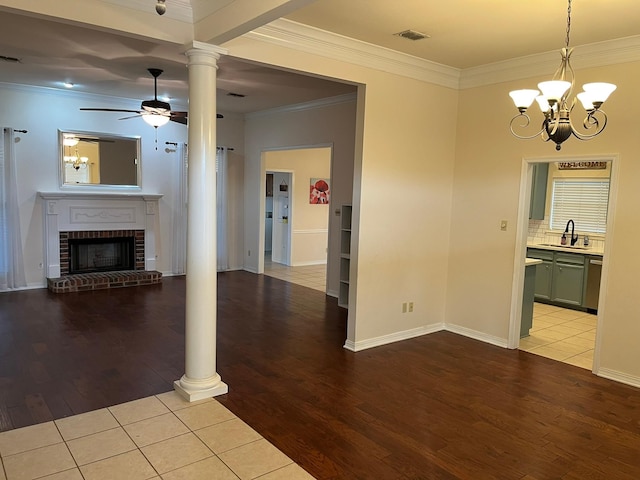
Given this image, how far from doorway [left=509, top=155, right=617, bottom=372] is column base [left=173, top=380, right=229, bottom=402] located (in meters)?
3.08

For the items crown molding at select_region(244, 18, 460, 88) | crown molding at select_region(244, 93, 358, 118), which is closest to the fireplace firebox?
crown molding at select_region(244, 93, 358, 118)

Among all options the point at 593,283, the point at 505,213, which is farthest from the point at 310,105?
the point at 593,283

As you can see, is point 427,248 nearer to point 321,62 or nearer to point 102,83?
point 321,62

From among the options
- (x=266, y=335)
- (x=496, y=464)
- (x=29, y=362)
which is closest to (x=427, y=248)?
(x=266, y=335)

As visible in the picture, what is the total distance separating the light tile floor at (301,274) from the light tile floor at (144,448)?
4.59 meters

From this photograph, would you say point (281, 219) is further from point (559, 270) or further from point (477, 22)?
point (477, 22)

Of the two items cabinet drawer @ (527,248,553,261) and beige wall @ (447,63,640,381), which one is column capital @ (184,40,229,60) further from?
cabinet drawer @ (527,248,553,261)

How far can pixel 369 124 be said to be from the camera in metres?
4.67

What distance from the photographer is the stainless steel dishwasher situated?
6.40m

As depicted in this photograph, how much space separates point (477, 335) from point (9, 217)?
21.6ft

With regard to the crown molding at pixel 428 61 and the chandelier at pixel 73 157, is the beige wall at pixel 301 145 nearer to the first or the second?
the crown molding at pixel 428 61

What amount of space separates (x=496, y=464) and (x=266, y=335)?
291cm

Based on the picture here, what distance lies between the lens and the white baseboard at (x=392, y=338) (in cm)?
485

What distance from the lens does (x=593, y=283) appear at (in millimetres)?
6457
